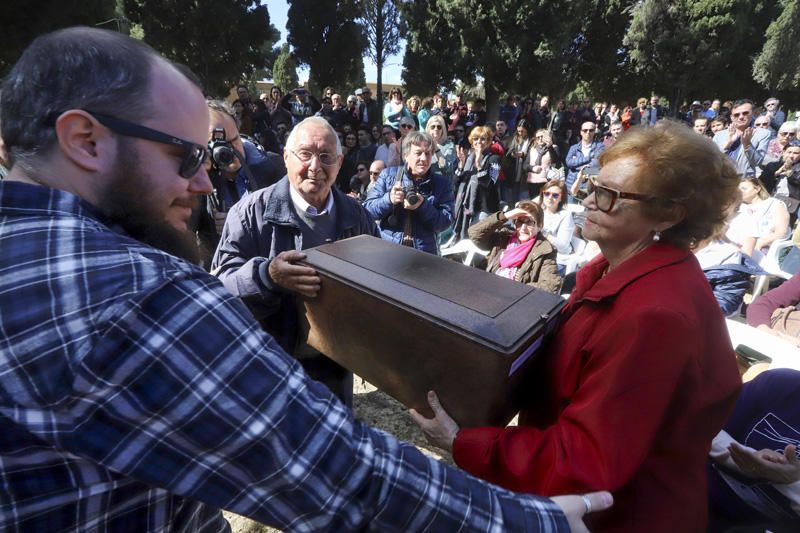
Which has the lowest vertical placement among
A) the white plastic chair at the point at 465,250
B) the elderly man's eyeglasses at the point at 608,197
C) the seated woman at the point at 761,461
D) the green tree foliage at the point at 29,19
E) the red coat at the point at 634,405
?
the white plastic chair at the point at 465,250

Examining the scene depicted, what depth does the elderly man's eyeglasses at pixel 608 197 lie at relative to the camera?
1.35 meters

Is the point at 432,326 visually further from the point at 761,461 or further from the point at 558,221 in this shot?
the point at 558,221

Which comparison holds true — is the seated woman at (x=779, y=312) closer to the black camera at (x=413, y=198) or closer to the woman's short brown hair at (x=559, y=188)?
the woman's short brown hair at (x=559, y=188)

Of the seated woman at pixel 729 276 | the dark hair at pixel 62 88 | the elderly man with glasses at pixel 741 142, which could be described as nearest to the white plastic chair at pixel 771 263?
A: the seated woman at pixel 729 276

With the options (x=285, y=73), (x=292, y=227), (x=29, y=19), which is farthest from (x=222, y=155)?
(x=285, y=73)

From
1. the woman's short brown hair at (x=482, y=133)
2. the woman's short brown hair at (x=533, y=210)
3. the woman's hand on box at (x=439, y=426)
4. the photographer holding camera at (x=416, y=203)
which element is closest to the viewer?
the woman's hand on box at (x=439, y=426)

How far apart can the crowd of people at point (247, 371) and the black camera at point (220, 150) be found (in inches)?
58.0

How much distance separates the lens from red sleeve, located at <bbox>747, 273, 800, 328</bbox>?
303cm

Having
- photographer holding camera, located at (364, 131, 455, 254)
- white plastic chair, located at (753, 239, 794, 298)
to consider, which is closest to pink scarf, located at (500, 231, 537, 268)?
photographer holding camera, located at (364, 131, 455, 254)

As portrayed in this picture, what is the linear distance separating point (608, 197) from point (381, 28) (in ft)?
74.2

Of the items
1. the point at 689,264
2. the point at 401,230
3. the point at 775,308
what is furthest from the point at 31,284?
the point at 775,308

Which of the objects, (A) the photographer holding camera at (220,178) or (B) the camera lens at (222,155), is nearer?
(B) the camera lens at (222,155)

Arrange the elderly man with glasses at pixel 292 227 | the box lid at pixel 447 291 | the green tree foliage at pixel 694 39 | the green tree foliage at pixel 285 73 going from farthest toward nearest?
the green tree foliage at pixel 285 73, the green tree foliage at pixel 694 39, the elderly man with glasses at pixel 292 227, the box lid at pixel 447 291

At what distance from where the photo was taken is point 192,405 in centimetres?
58
